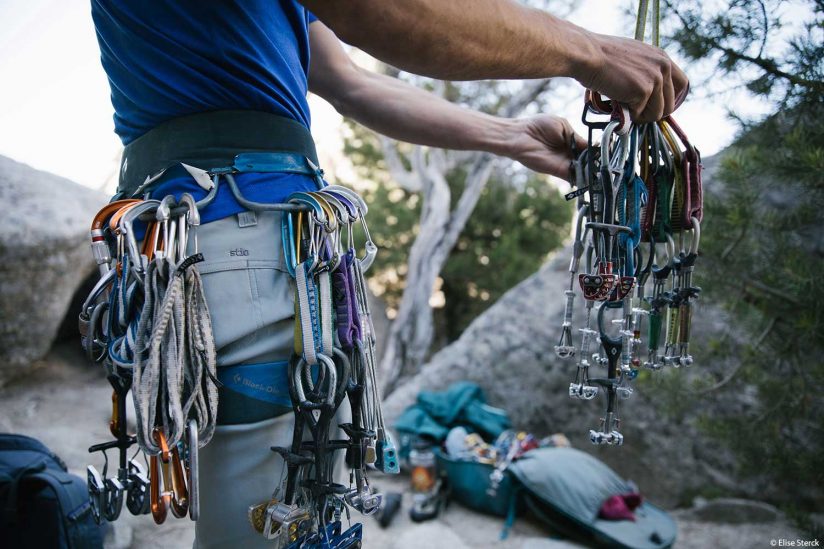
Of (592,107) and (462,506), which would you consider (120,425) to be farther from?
(462,506)

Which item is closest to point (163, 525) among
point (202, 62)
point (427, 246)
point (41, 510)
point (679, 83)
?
point (41, 510)

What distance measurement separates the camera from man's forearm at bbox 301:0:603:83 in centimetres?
89

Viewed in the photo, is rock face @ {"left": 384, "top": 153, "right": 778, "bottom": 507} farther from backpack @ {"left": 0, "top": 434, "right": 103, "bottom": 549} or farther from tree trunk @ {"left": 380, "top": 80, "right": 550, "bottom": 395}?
tree trunk @ {"left": 380, "top": 80, "right": 550, "bottom": 395}

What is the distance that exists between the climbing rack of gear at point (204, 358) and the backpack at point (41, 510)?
1087 millimetres

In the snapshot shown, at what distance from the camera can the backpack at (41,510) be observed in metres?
2.00

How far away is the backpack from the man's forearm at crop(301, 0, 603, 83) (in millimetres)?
1875

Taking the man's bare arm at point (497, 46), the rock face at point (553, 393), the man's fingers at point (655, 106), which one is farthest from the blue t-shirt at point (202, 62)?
the rock face at point (553, 393)

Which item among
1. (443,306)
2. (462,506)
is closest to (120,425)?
(462,506)

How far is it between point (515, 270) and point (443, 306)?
6.56ft

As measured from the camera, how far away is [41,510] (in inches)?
79.7

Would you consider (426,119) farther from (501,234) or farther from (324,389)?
(501,234)

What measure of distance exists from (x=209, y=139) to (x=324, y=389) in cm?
54

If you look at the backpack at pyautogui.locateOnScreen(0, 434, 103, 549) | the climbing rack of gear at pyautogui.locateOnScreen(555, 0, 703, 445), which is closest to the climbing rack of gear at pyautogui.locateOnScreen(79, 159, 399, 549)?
the climbing rack of gear at pyautogui.locateOnScreen(555, 0, 703, 445)

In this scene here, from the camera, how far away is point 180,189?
1.12 metres
